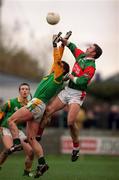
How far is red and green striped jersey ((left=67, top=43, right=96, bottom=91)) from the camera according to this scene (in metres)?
20.8

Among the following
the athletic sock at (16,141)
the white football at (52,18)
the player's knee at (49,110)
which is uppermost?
the white football at (52,18)

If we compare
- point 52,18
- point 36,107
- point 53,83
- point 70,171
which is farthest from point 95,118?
point 52,18

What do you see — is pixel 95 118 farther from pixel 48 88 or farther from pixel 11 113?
pixel 48 88

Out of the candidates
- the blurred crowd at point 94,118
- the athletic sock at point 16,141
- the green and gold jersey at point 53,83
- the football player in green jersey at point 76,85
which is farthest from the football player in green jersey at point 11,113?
the blurred crowd at point 94,118

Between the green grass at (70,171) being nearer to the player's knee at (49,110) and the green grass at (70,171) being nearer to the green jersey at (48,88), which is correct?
the player's knee at (49,110)

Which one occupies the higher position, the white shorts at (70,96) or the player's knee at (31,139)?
the white shorts at (70,96)

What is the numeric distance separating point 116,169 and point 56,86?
18.4 feet

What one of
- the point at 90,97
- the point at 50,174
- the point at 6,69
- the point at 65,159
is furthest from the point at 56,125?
the point at 6,69

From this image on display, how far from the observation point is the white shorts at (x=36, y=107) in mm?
20781

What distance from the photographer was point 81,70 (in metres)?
21.0

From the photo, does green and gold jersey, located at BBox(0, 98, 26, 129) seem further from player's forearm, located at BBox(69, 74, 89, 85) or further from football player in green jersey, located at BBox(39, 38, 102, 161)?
player's forearm, located at BBox(69, 74, 89, 85)

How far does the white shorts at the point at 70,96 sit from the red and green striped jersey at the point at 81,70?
98 mm

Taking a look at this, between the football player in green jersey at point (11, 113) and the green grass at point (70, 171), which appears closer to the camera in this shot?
the green grass at point (70, 171)

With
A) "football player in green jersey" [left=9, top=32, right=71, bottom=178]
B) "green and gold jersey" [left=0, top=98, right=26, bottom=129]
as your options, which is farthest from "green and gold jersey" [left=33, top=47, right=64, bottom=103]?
"green and gold jersey" [left=0, top=98, right=26, bottom=129]
